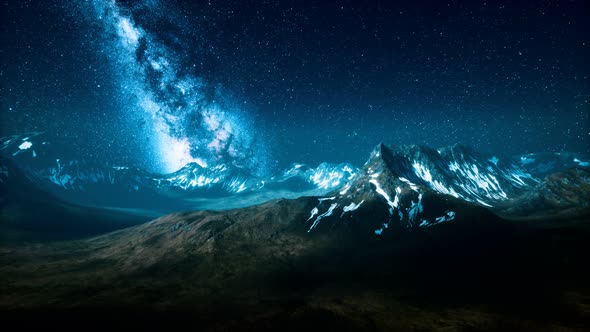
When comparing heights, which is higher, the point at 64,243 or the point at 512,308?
the point at 64,243

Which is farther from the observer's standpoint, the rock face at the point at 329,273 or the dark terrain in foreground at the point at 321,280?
the rock face at the point at 329,273

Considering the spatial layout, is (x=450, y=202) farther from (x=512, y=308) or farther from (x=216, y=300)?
(x=216, y=300)

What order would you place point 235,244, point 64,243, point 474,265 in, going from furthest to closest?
point 64,243
point 235,244
point 474,265

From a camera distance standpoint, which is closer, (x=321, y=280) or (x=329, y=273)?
(x=321, y=280)

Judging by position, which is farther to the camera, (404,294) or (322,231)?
(322,231)

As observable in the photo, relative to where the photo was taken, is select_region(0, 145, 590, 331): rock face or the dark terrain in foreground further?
select_region(0, 145, 590, 331): rock face

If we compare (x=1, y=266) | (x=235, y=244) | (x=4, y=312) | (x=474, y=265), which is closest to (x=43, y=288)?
(x=4, y=312)

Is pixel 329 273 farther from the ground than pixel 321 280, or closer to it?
farther from the ground

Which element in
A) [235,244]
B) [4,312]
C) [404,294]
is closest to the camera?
[4,312]
